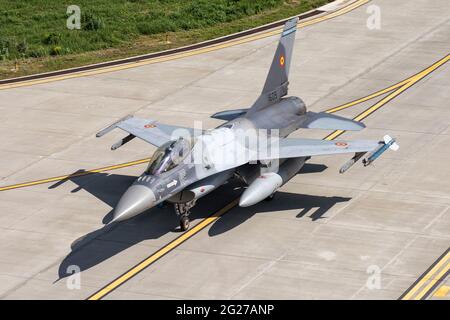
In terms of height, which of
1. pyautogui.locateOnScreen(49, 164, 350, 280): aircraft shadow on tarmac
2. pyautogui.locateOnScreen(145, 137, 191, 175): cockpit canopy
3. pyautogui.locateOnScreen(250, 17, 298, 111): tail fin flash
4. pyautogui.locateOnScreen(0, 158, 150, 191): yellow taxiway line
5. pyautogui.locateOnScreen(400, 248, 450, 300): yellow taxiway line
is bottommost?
pyautogui.locateOnScreen(400, 248, 450, 300): yellow taxiway line

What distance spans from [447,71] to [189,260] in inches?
893

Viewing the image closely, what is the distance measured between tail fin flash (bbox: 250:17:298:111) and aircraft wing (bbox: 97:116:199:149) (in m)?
3.10

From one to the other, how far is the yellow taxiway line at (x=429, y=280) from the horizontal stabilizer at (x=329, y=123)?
24.0 feet

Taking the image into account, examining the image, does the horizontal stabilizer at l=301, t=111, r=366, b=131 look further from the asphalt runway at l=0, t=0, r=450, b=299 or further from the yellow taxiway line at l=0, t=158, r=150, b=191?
the yellow taxiway line at l=0, t=158, r=150, b=191

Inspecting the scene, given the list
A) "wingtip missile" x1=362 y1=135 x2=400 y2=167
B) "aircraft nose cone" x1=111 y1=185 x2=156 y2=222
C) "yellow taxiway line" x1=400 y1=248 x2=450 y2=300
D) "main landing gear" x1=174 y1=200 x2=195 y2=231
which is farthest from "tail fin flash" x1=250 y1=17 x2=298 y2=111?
"yellow taxiway line" x1=400 y1=248 x2=450 y2=300

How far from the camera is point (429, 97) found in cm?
4594

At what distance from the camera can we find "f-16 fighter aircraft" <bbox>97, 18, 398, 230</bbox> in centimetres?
3206

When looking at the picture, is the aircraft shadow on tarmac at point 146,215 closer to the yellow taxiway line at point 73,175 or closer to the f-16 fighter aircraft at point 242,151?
the yellow taxiway line at point 73,175

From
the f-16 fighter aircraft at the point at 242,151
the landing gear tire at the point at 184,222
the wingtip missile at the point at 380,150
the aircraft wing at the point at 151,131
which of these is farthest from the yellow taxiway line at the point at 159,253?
the wingtip missile at the point at 380,150

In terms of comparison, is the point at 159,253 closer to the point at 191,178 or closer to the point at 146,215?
the point at 191,178

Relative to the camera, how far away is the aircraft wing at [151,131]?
1435 inches

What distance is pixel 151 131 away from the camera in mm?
37312

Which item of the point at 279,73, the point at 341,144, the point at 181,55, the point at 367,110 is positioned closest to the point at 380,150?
the point at 341,144
